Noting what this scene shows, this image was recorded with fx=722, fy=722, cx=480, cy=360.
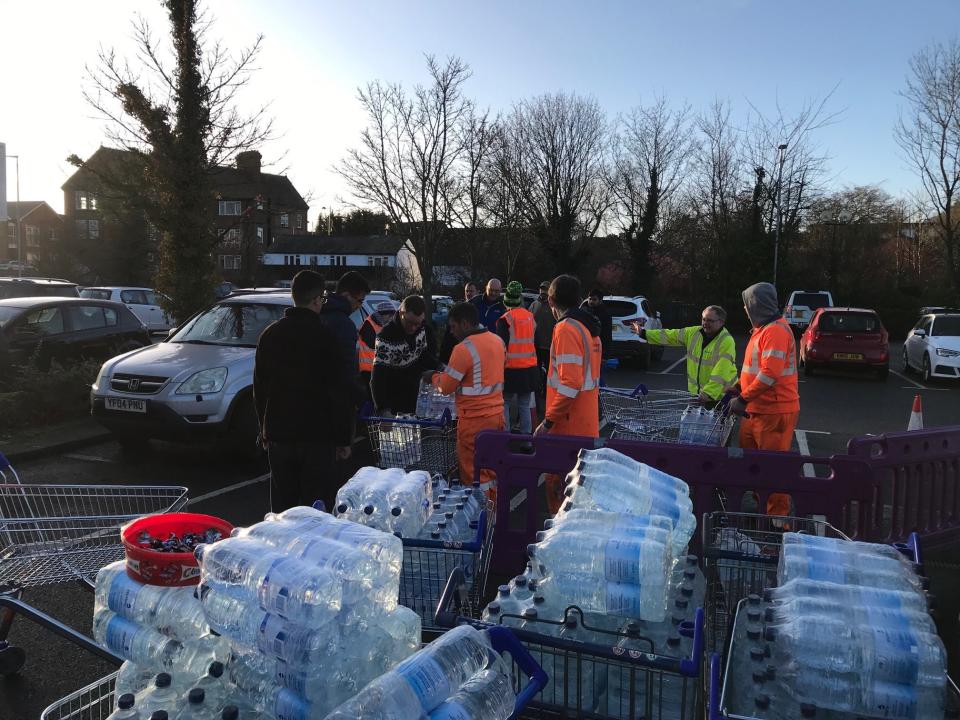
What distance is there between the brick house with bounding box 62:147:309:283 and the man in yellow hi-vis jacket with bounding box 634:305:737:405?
9.32m

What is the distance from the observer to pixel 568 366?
5234 millimetres

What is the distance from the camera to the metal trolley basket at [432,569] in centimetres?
313

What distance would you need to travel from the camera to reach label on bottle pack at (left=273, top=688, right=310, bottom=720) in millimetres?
1904

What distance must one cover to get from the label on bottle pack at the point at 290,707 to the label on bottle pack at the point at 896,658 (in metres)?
1.52

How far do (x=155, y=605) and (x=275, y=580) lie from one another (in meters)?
0.63

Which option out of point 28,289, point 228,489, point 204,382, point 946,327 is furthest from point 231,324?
point 946,327

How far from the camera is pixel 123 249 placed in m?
43.2

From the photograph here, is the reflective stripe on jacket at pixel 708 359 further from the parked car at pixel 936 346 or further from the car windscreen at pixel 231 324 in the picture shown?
the parked car at pixel 936 346

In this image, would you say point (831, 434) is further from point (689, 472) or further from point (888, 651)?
point (888, 651)

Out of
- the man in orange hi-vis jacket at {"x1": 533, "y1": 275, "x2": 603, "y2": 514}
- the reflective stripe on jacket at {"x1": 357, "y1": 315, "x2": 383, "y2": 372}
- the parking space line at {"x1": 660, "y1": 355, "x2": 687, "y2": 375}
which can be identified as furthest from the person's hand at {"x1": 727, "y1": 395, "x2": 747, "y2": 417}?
the parking space line at {"x1": 660, "y1": 355, "x2": 687, "y2": 375}

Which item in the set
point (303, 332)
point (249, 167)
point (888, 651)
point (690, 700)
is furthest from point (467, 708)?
point (249, 167)

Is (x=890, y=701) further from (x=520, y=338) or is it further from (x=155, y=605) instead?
(x=520, y=338)

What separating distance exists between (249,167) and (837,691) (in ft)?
48.5

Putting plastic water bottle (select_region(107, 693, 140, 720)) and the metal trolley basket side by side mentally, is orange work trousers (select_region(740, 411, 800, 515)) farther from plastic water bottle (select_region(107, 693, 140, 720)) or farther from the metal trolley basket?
plastic water bottle (select_region(107, 693, 140, 720))
